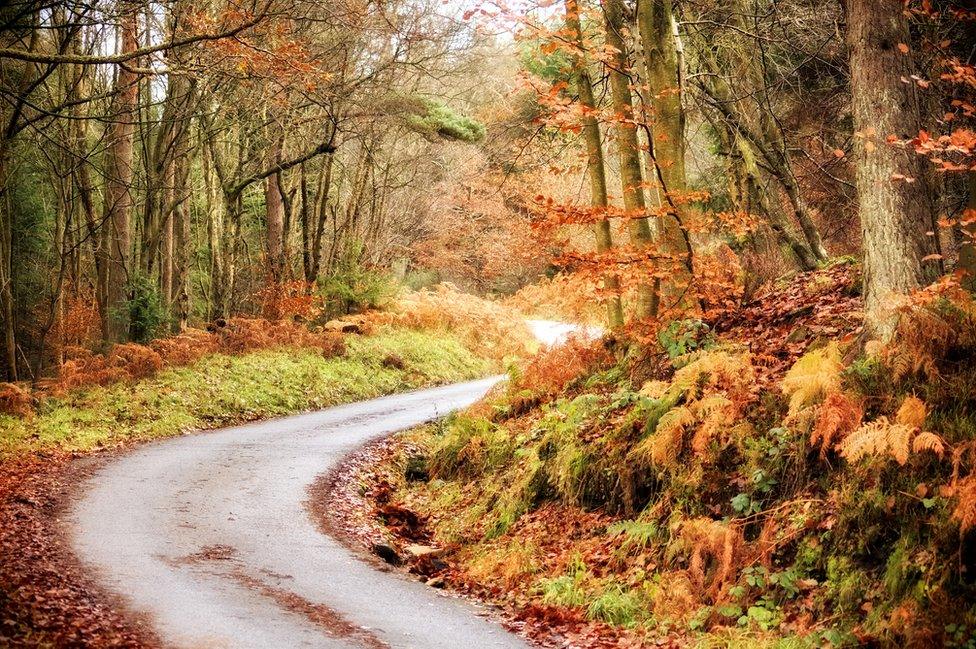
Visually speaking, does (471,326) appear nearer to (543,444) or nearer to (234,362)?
(234,362)

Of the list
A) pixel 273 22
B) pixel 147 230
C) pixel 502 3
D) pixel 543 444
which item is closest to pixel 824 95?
pixel 502 3

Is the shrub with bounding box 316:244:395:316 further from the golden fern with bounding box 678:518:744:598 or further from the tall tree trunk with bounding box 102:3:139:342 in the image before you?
the golden fern with bounding box 678:518:744:598

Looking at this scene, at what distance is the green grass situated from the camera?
13664 mm

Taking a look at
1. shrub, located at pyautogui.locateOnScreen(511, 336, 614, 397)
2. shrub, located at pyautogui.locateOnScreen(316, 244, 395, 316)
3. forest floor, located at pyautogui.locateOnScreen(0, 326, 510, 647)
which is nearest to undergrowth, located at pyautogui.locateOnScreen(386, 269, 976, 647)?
shrub, located at pyautogui.locateOnScreen(511, 336, 614, 397)

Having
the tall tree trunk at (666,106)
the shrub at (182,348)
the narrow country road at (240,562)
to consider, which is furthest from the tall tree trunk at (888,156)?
the shrub at (182,348)

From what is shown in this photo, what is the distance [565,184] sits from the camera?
105 feet

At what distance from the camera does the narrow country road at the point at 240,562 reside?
6.98 m

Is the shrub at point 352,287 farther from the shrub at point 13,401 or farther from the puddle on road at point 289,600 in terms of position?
the puddle on road at point 289,600

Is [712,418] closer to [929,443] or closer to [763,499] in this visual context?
[763,499]

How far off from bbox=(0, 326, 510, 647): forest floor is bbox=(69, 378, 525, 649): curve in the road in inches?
14.2

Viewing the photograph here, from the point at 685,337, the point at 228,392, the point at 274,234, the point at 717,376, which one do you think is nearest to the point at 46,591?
the point at 717,376

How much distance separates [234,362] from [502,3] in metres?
11.4

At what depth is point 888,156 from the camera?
7570mm

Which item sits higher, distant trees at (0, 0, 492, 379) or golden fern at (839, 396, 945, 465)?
distant trees at (0, 0, 492, 379)
